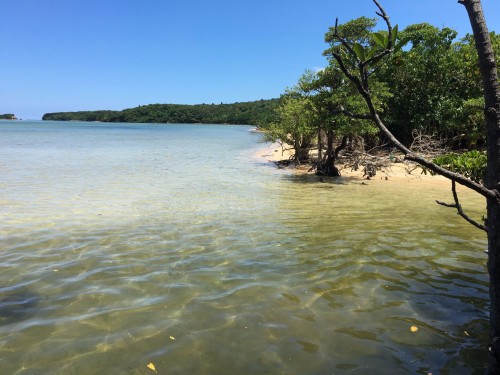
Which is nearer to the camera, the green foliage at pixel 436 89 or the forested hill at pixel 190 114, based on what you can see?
the green foliage at pixel 436 89

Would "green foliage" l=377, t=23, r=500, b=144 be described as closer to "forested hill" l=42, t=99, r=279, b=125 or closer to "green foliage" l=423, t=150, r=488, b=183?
"green foliage" l=423, t=150, r=488, b=183

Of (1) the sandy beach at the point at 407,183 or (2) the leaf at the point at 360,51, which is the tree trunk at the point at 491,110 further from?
(1) the sandy beach at the point at 407,183

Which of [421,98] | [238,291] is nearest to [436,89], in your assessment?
[421,98]

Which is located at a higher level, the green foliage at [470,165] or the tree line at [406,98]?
the tree line at [406,98]

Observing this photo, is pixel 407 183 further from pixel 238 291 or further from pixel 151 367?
pixel 151 367

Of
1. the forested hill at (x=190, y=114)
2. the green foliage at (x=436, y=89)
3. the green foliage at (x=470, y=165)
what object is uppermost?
the forested hill at (x=190, y=114)

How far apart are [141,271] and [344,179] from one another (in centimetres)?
1526

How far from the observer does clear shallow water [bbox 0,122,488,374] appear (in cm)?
374

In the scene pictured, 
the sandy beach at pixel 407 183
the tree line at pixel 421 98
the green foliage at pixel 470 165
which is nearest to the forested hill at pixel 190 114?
the tree line at pixel 421 98

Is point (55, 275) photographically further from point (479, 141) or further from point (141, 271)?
point (479, 141)

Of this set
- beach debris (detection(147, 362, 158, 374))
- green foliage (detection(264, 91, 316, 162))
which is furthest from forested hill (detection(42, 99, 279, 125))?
beach debris (detection(147, 362, 158, 374))

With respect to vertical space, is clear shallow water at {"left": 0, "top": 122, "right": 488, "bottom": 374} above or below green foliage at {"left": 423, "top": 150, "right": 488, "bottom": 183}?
below

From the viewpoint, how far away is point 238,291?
521 cm

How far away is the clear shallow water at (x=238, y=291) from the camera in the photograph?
12.3 ft
